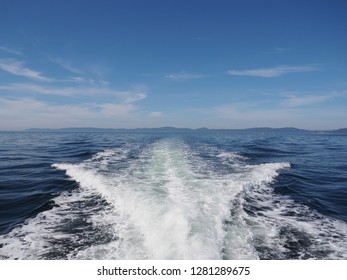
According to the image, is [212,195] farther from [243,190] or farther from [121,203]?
[121,203]

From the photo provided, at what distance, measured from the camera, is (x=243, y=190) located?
10.2 m

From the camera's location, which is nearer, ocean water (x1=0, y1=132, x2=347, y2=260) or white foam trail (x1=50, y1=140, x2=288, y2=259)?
white foam trail (x1=50, y1=140, x2=288, y2=259)

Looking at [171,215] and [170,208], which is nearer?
[171,215]

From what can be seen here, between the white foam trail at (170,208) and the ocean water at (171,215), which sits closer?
the white foam trail at (170,208)

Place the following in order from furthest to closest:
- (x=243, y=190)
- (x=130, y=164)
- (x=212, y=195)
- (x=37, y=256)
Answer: (x=130, y=164) → (x=243, y=190) → (x=212, y=195) → (x=37, y=256)

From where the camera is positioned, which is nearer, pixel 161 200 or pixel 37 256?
pixel 37 256

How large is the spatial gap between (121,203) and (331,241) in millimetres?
6334
